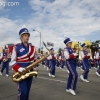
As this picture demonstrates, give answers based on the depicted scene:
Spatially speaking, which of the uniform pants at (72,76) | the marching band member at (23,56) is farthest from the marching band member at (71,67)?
the marching band member at (23,56)

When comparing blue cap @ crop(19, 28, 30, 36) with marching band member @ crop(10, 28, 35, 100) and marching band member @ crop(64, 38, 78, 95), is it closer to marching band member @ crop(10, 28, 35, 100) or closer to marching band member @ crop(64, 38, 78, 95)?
marching band member @ crop(10, 28, 35, 100)

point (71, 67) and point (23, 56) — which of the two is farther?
point (71, 67)

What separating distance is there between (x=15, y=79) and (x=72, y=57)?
3.46 metres

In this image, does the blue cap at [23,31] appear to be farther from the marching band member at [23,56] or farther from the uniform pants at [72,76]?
the uniform pants at [72,76]

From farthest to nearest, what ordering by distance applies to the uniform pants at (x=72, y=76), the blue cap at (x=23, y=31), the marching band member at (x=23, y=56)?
A: the uniform pants at (x=72, y=76)
the blue cap at (x=23, y=31)
the marching band member at (x=23, y=56)

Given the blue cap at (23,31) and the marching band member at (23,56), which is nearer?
the marching band member at (23,56)

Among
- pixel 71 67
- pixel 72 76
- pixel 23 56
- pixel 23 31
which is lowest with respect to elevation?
pixel 72 76

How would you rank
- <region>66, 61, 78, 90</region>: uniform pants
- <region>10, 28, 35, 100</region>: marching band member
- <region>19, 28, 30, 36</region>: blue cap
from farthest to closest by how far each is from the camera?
1. <region>66, 61, 78, 90</region>: uniform pants
2. <region>19, 28, 30, 36</region>: blue cap
3. <region>10, 28, 35, 100</region>: marching band member

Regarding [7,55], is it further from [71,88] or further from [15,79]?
[15,79]

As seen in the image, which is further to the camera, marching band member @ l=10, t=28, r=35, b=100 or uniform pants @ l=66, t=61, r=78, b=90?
uniform pants @ l=66, t=61, r=78, b=90

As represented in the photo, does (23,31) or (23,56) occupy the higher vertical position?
(23,31)

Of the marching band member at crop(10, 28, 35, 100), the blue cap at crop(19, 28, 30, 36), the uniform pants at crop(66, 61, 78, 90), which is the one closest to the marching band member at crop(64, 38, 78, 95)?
the uniform pants at crop(66, 61, 78, 90)

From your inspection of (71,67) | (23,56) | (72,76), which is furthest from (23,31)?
(72,76)

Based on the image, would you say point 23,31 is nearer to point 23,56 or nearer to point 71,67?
point 23,56
